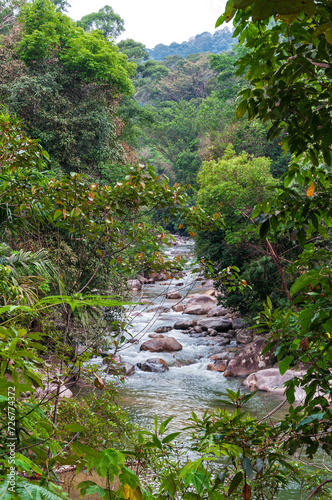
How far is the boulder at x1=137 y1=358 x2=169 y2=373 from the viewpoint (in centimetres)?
961

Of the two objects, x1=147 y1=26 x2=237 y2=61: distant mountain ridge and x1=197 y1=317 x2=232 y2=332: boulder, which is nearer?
x1=197 y1=317 x2=232 y2=332: boulder

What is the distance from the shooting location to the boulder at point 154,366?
9609 mm

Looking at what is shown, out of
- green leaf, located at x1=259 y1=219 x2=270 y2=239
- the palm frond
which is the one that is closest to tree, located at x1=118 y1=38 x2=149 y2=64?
green leaf, located at x1=259 y1=219 x2=270 y2=239

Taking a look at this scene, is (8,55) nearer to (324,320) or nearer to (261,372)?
(261,372)

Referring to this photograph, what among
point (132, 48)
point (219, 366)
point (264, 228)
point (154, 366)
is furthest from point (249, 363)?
point (132, 48)

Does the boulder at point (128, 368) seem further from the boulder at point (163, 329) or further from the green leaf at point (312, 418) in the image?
the green leaf at point (312, 418)

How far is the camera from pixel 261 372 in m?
8.42

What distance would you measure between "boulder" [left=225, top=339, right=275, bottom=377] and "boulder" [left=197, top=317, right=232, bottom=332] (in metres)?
3.27

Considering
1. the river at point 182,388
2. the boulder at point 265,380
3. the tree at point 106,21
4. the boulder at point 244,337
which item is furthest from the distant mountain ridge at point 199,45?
the boulder at point 265,380

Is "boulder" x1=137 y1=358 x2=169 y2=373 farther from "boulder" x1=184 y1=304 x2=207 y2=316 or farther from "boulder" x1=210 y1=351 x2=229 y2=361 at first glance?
"boulder" x1=184 y1=304 x2=207 y2=316

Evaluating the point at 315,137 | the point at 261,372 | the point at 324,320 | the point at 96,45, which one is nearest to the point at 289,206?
the point at 315,137

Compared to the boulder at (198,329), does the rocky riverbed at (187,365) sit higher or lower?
lower

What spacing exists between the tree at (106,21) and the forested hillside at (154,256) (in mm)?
151

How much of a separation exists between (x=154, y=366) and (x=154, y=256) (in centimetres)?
709
